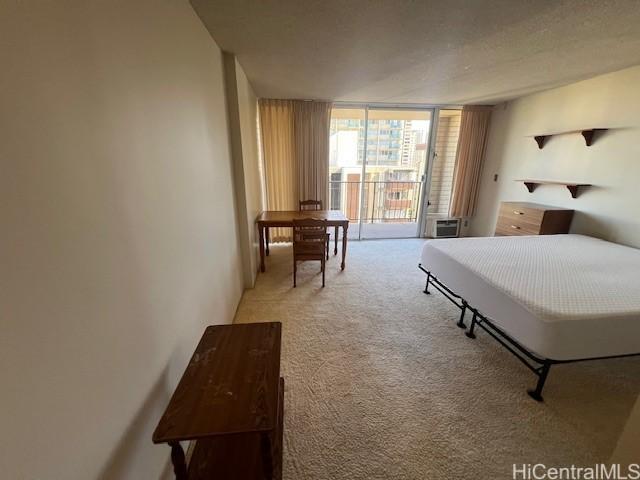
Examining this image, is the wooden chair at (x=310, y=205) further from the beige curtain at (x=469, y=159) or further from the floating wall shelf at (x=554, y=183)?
the floating wall shelf at (x=554, y=183)

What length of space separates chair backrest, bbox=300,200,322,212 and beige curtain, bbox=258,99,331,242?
21 cm

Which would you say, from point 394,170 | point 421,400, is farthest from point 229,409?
point 394,170

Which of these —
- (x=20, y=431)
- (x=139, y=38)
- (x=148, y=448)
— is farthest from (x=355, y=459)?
(x=139, y=38)

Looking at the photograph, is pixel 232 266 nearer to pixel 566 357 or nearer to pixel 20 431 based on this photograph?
pixel 20 431

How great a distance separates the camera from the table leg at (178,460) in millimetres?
941

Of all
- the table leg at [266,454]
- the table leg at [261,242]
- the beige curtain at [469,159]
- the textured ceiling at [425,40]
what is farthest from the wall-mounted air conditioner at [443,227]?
the table leg at [266,454]

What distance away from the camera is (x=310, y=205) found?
14.3ft

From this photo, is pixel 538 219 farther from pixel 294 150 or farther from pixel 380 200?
pixel 294 150

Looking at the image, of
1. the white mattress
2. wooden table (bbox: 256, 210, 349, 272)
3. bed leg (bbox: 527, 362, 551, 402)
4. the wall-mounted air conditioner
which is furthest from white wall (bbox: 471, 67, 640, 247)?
wooden table (bbox: 256, 210, 349, 272)

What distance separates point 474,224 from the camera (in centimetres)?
504

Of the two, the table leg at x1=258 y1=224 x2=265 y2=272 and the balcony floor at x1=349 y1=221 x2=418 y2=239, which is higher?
the table leg at x1=258 y1=224 x2=265 y2=272

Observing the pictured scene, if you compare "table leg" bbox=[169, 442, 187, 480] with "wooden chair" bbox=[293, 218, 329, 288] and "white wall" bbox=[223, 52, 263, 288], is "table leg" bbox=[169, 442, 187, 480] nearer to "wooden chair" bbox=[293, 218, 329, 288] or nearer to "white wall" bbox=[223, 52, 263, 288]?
"white wall" bbox=[223, 52, 263, 288]

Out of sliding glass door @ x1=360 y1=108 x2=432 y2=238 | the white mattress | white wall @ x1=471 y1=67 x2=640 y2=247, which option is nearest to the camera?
the white mattress

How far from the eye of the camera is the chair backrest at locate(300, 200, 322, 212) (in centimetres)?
416
